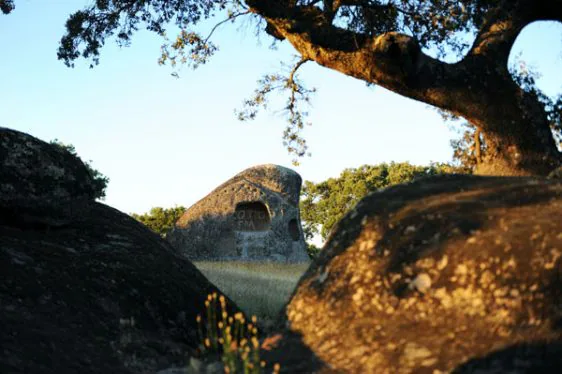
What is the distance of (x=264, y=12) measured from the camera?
1525 centimetres

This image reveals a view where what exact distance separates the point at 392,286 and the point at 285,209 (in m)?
24.5

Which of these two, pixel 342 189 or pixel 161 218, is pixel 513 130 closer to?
pixel 161 218

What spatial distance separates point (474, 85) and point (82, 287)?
8.79 metres

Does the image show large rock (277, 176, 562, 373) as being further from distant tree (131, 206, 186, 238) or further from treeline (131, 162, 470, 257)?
treeline (131, 162, 470, 257)

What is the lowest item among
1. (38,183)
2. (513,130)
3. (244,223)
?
(38,183)

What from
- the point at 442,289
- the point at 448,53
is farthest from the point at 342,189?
the point at 442,289

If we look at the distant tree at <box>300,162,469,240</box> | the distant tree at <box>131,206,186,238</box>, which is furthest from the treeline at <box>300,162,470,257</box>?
the distant tree at <box>131,206,186,238</box>

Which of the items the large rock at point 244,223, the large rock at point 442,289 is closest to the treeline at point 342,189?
the large rock at point 244,223

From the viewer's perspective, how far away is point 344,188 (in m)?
46.7

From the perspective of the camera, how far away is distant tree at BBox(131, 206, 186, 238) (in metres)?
40.8

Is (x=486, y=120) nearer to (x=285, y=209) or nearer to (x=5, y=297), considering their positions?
(x=5, y=297)

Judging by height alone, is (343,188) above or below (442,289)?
above

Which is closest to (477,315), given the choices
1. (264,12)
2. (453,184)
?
(453,184)

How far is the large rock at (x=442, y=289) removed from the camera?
238 inches
